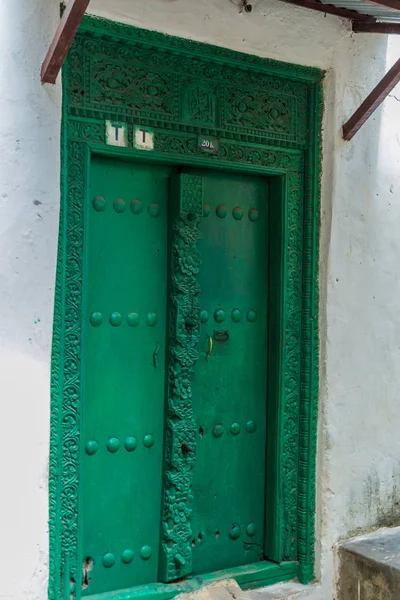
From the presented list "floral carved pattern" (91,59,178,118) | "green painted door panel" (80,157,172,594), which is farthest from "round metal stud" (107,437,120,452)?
"floral carved pattern" (91,59,178,118)

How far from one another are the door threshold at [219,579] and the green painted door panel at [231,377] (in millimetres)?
50

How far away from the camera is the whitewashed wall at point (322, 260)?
1939 mm

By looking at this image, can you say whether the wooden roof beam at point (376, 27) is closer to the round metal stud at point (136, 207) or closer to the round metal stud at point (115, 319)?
the round metal stud at point (136, 207)

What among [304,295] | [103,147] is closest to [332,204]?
[304,295]

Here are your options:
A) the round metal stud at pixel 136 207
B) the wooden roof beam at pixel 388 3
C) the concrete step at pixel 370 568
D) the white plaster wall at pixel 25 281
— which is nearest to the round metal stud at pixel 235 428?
the concrete step at pixel 370 568

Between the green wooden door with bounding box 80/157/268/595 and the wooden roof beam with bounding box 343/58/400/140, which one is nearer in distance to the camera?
the green wooden door with bounding box 80/157/268/595

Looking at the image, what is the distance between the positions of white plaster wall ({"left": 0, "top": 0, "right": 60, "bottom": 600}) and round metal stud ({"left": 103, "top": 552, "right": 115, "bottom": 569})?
0.29 m

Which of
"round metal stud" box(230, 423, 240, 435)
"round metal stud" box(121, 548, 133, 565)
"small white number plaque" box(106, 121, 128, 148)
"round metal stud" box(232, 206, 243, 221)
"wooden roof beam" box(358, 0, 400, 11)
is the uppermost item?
"wooden roof beam" box(358, 0, 400, 11)

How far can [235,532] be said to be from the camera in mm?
2510

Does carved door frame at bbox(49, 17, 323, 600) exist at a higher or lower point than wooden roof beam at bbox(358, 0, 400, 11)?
lower

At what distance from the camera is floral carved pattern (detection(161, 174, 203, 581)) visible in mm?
2334

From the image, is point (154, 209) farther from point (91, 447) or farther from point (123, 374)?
point (91, 447)

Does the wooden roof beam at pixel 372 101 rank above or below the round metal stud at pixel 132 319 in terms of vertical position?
above

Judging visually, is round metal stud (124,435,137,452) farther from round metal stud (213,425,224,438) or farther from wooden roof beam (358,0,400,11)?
wooden roof beam (358,0,400,11)
